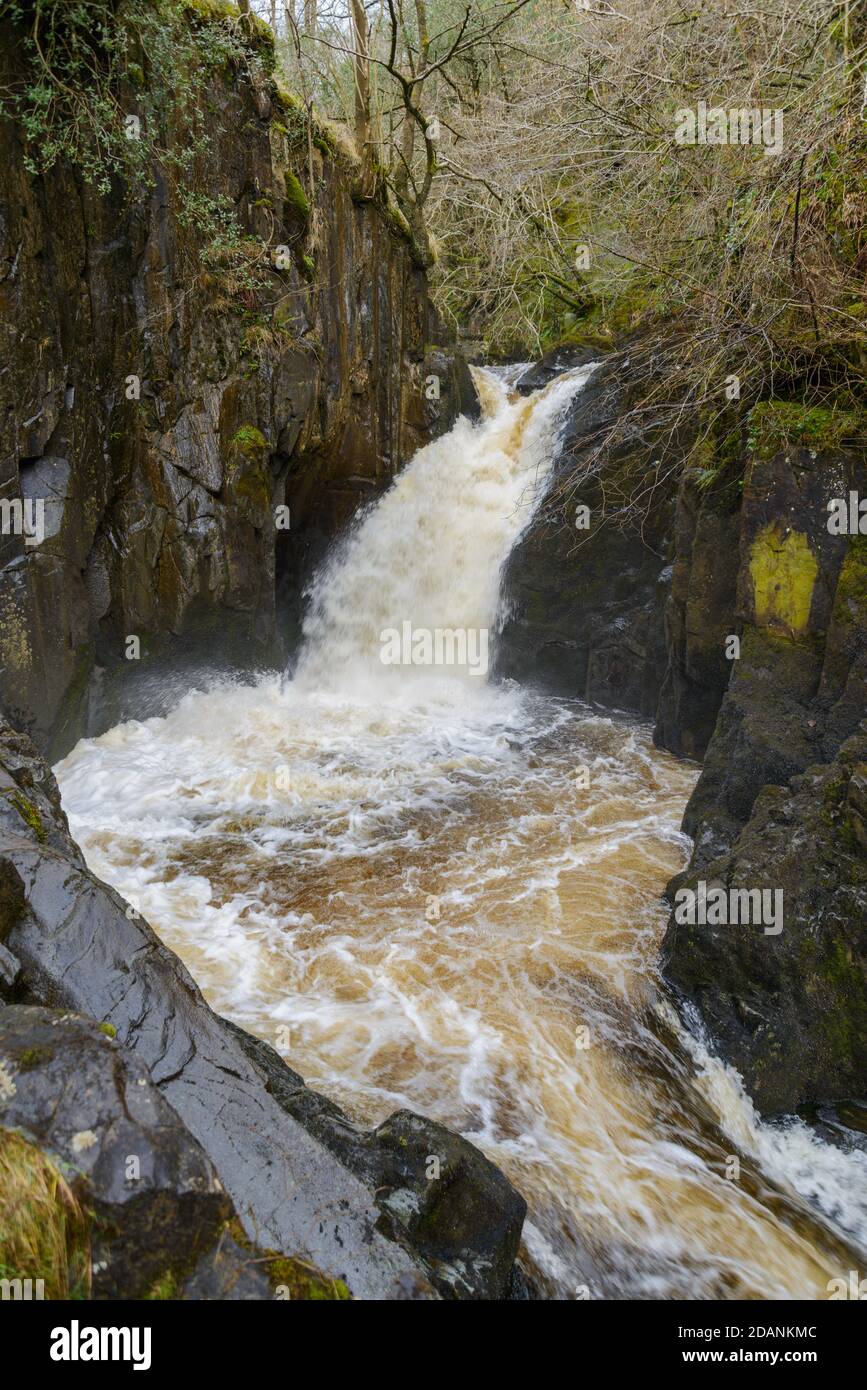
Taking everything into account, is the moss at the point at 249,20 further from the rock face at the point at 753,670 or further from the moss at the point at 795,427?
the moss at the point at 795,427

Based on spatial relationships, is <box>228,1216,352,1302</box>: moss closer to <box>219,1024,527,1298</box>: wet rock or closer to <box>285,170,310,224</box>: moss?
<box>219,1024,527,1298</box>: wet rock

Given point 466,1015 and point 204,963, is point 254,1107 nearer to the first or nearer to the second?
A: point 466,1015

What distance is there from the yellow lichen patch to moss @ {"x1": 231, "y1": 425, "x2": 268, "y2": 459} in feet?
A: 17.8

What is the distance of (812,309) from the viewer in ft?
17.8

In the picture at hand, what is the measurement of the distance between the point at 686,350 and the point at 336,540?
6.28 meters

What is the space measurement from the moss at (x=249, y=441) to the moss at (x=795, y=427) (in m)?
5.16

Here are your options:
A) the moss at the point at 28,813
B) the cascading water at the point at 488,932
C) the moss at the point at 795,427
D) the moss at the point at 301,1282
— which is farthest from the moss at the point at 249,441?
the moss at the point at 301,1282

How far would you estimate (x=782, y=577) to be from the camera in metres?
6.14

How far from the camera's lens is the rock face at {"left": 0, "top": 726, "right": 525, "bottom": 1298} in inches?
91.2

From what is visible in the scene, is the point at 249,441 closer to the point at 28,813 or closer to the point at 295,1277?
the point at 28,813

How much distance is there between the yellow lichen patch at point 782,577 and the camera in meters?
6.01

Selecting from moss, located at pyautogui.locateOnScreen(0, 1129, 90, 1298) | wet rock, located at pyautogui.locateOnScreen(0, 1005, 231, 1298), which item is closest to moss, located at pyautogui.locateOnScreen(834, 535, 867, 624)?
wet rock, located at pyautogui.locateOnScreen(0, 1005, 231, 1298)

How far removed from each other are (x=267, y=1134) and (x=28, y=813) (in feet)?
6.28
